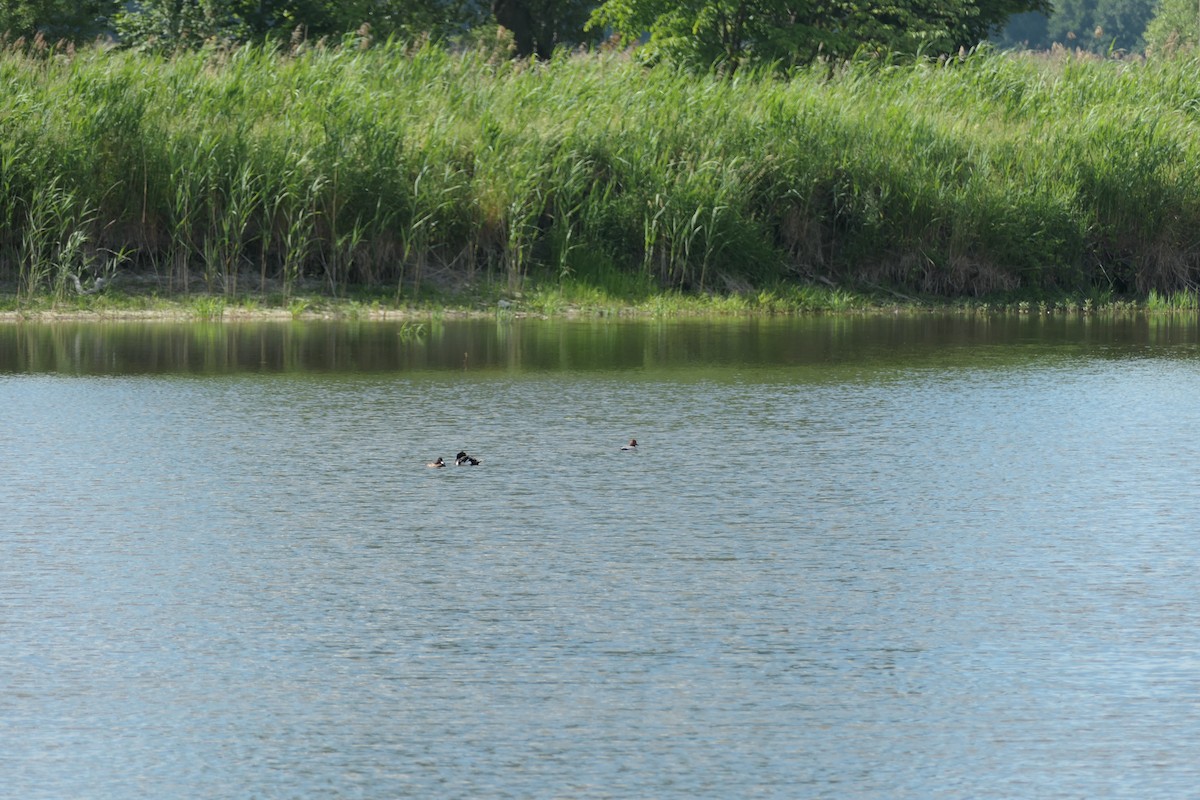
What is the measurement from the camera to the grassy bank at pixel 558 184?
59.9 feet

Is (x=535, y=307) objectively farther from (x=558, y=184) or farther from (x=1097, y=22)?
(x=1097, y=22)

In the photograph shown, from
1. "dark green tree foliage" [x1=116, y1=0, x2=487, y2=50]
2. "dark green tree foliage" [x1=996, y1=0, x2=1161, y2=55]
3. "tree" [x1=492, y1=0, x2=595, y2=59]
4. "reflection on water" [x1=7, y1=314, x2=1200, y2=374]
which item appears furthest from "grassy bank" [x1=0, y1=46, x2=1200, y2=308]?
"dark green tree foliage" [x1=996, y1=0, x2=1161, y2=55]

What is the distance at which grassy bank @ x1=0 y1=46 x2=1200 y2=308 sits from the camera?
59.9ft

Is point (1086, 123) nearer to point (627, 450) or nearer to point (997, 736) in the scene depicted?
point (627, 450)

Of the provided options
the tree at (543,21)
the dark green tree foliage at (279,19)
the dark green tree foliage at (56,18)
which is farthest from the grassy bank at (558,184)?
the tree at (543,21)

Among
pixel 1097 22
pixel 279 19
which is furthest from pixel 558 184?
pixel 1097 22

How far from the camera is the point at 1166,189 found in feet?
68.6

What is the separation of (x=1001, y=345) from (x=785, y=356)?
2229mm

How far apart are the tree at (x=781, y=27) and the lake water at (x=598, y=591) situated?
18.9 metres

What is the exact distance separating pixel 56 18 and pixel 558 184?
55.9 ft

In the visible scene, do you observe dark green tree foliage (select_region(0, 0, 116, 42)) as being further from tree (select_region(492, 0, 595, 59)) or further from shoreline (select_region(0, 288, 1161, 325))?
shoreline (select_region(0, 288, 1161, 325))

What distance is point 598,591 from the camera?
A: 6.44 metres

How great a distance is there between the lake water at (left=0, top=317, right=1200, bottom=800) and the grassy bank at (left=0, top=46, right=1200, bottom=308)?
6050 millimetres

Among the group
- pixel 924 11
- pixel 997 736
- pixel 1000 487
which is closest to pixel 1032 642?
pixel 997 736
